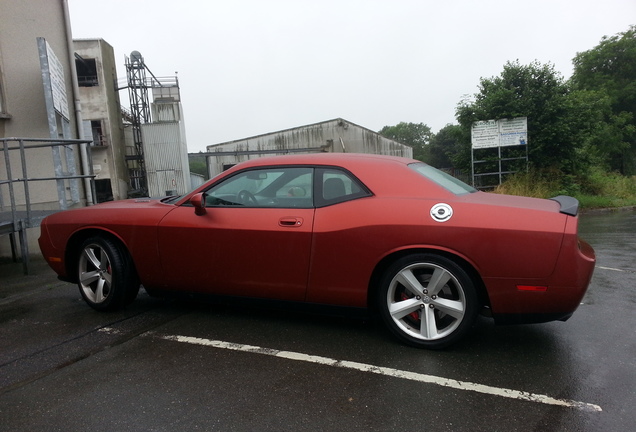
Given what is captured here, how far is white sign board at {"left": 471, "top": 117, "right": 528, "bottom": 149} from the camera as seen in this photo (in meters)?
15.1

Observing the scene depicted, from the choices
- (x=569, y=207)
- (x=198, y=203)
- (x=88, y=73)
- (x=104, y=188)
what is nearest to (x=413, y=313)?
(x=569, y=207)

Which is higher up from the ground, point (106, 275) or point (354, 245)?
point (354, 245)

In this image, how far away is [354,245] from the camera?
323 cm

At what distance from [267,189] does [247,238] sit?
17.7 inches

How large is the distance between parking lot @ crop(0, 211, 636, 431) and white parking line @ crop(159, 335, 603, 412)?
1 cm

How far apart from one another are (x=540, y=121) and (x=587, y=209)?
3.62 metres

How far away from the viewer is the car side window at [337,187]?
3396 millimetres

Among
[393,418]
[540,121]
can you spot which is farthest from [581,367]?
[540,121]

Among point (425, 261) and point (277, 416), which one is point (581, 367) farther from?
point (277, 416)

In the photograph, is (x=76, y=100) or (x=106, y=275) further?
(x=76, y=100)

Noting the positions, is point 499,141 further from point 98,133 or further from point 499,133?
point 98,133

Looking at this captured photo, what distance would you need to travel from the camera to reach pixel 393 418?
2330 millimetres

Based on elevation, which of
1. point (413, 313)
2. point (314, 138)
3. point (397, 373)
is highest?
point (314, 138)

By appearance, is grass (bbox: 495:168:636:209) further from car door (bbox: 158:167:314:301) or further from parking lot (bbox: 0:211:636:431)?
car door (bbox: 158:167:314:301)
